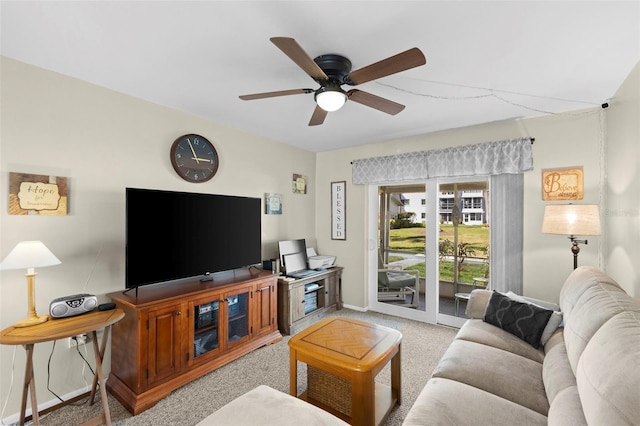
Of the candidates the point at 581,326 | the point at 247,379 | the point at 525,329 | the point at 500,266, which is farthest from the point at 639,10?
the point at 247,379

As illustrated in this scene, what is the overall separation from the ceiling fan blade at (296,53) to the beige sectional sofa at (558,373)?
1.77 m

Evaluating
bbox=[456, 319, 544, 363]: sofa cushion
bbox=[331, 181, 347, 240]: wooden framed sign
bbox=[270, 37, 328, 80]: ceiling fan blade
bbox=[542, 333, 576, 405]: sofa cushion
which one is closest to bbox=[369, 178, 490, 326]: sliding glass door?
bbox=[331, 181, 347, 240]: wooden framed sign

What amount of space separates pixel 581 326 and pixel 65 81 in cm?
373

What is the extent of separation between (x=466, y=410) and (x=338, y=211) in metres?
3.31

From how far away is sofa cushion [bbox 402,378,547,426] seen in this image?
130cm

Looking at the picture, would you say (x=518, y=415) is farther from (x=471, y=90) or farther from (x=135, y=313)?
(x=135, y=313)

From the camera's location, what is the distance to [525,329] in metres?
2.12

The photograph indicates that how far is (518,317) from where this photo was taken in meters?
2.20

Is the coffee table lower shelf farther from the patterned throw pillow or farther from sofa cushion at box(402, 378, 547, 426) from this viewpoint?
the patterned throw pillow

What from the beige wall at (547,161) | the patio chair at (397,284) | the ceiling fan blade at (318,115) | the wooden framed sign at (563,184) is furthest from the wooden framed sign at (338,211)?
the wooden framed sign at (563,184)

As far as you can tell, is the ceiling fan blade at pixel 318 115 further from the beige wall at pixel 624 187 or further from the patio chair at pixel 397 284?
the patio chair at pixel 397 284

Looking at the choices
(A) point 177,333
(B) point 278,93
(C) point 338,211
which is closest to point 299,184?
(C) point 338,211

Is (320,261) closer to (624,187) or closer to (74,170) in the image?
(74,170)

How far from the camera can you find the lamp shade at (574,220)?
2352mm
